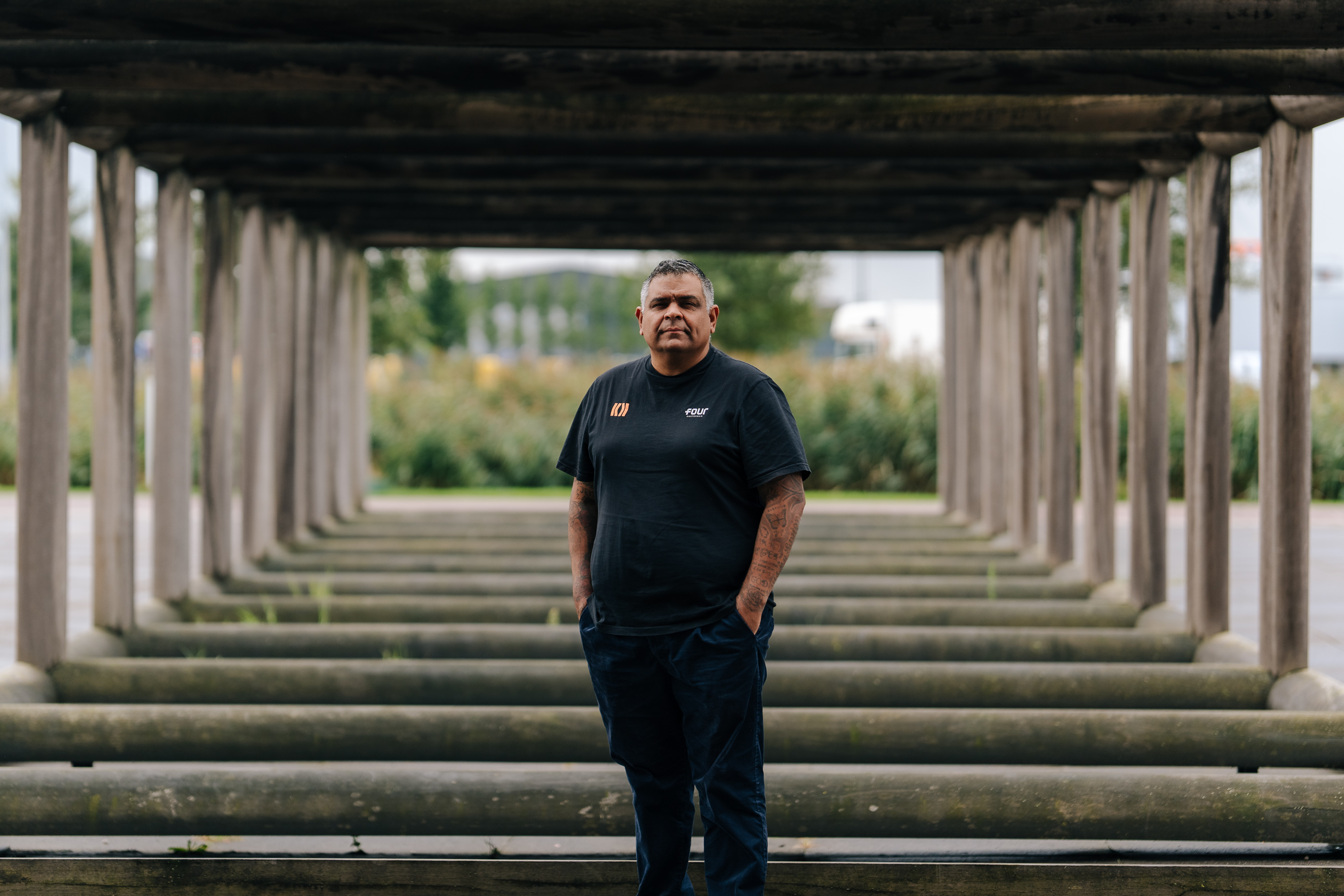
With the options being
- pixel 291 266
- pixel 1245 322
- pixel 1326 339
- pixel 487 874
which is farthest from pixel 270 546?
pixel 1326 339

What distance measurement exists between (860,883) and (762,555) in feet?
4.18

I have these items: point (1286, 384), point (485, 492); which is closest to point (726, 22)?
point (1286, 384)

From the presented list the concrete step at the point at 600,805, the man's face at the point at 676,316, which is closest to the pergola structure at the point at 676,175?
the man's face at the point at 676,316

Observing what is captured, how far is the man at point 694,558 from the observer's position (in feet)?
11.2

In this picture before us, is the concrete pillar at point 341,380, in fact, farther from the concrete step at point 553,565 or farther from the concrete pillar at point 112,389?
the concrete pillar at point 112,389

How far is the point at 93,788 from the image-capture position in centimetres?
439

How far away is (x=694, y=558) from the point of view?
3389 mm

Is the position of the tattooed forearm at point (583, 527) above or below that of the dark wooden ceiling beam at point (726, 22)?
below

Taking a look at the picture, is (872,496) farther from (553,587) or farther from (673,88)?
(673,88)

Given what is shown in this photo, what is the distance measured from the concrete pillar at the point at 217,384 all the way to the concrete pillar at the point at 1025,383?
6.06 m

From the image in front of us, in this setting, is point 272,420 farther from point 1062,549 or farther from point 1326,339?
point 1326,339

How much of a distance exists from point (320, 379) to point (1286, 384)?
789 centimetres

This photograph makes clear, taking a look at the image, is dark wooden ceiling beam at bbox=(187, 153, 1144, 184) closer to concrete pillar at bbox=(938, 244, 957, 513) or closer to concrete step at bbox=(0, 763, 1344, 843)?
concrete step at bbox=(0, 763, 1344, 843)

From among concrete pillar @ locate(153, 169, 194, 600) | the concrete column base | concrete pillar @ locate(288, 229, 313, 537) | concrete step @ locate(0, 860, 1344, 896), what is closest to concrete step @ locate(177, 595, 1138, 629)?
concrete pillar @ locate(153, 169, 194, 600)
